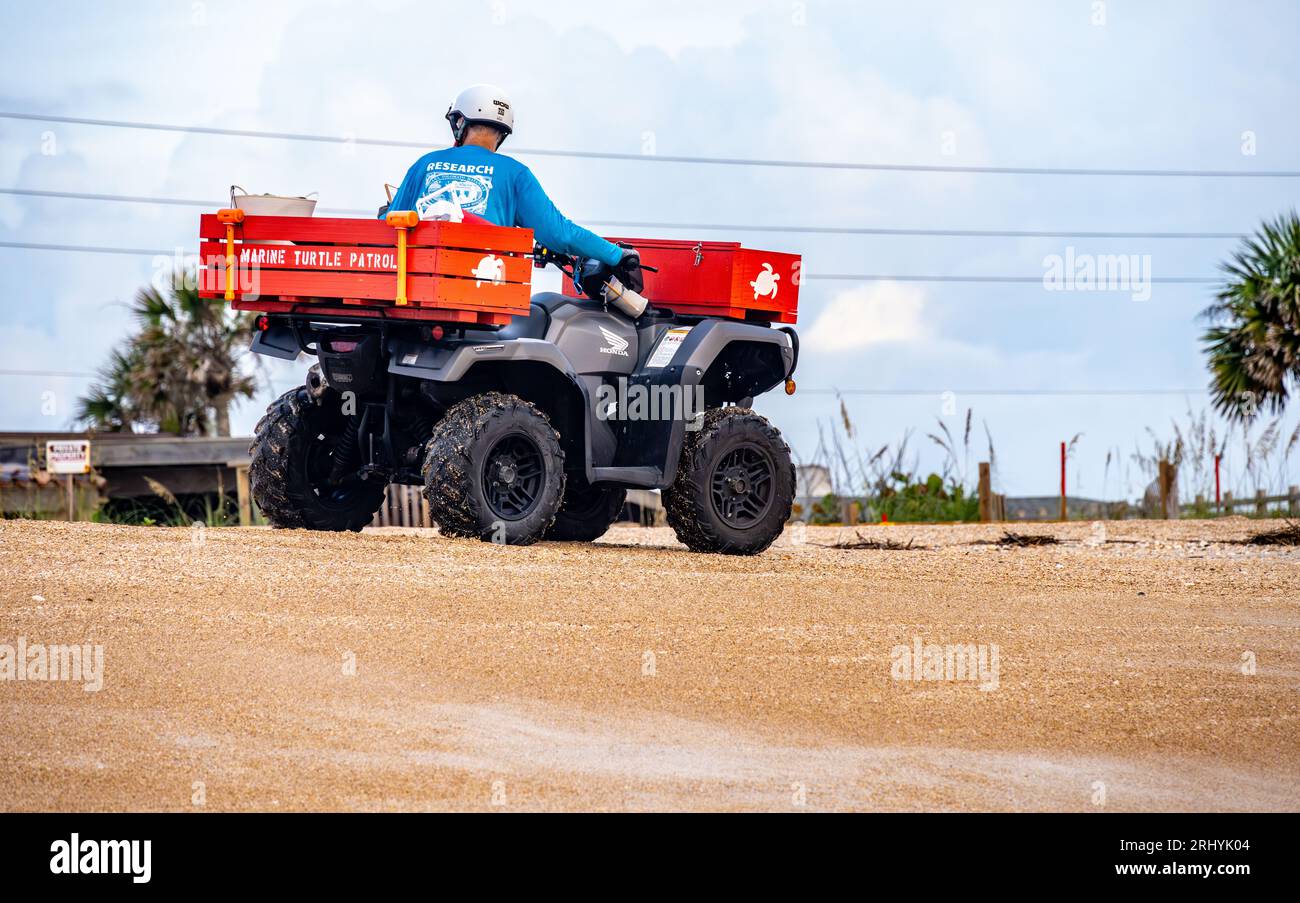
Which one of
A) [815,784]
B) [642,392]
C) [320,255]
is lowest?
[815,784]

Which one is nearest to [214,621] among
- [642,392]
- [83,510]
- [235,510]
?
[642,392]

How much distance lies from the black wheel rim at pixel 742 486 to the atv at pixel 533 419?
0.01 m

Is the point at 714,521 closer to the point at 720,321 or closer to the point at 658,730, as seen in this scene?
the point at 720,321

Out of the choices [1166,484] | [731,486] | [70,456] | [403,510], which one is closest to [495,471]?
[731,486]

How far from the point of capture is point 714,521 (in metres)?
10.4

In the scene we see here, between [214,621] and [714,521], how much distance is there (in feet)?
13.4

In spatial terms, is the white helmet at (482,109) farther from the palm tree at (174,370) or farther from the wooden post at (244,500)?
the palm tree at (174,370)

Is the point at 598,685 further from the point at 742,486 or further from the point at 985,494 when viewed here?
the point at 985,494

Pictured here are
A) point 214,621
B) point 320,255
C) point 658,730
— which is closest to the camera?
point 658,730

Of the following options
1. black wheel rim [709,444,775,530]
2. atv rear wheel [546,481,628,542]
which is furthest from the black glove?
atv rear wheel [546,481,628,542]

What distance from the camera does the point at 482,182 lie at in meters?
9.58

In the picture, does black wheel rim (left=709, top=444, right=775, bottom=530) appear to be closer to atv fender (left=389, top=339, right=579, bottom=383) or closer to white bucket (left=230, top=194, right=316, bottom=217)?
atv fender (left=389, top=339, right=579, bottom=383)

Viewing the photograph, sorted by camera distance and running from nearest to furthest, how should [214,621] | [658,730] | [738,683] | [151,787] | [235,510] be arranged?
1. [151,787]
2. [658,730]
3. [738,683]
4. [214,621]
5. [235,510]

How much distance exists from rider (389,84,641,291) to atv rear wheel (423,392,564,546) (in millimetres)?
1090
